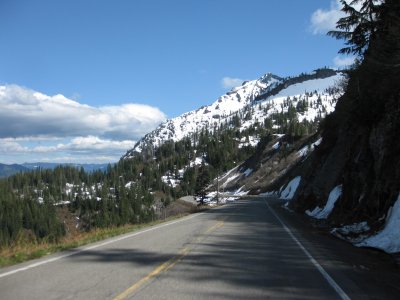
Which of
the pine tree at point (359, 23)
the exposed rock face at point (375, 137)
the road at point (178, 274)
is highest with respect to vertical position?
the pine tree at point (359, 23)

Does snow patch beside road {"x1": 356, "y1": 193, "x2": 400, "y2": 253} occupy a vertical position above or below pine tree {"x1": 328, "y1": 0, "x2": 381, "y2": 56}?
below

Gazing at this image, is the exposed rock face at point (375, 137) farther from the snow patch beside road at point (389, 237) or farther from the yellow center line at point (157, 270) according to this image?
the yellow center line at point (157, 270)

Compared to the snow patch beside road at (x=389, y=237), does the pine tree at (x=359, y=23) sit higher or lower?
higher

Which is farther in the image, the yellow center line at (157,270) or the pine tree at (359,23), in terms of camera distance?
the pine tree at (359,23)

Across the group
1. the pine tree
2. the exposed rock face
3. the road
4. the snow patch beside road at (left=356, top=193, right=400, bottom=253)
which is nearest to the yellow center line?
A: the road

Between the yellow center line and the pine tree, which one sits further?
the pine tree

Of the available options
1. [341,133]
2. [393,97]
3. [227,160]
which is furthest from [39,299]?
[227,160]

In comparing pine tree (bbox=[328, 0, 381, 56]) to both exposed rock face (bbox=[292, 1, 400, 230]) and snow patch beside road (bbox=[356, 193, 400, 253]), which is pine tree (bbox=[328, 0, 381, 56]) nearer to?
exposed rock face (bbox=[292, 1, 400, 230])

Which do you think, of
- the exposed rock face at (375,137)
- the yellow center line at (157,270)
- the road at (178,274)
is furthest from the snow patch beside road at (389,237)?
the yellow center line at (157,270)

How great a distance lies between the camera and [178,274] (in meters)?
8.68

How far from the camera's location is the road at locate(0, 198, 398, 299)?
7.09 m

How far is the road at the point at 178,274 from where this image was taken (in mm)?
7090

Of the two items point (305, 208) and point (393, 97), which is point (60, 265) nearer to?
point (393, 97)

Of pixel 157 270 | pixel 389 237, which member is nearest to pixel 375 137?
pixel 389 237
